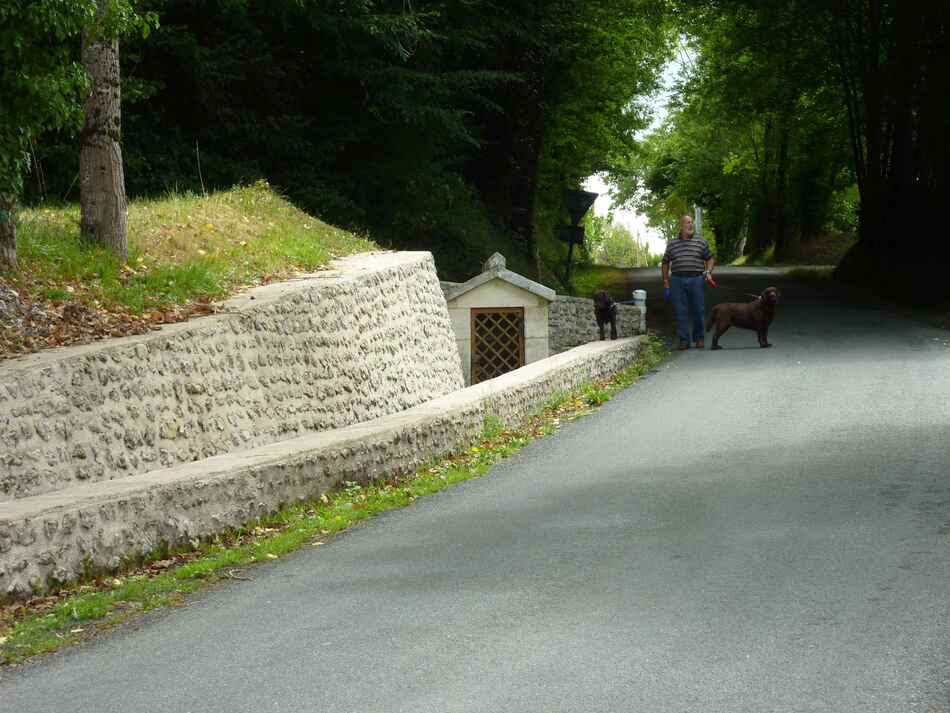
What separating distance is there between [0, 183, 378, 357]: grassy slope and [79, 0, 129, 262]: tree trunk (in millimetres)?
298

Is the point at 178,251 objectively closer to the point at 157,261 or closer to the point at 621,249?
the point at 157,261

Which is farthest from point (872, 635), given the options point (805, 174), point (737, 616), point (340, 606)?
point (805, 174)

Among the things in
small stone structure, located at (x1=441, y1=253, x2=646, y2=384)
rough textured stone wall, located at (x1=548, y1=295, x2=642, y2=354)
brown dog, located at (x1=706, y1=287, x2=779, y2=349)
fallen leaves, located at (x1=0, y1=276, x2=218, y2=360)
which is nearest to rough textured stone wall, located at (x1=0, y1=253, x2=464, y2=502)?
fallen leaves, located at (x1=0, y1=276, x2=218, y2=360)

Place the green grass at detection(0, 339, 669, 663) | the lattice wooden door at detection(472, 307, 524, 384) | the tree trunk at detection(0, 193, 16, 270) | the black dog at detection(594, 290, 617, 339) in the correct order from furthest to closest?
the lattice wooden door at detection(472, 307, 524, 384)
the black dog at detection(594, 290, 617, 339)
the tree trunk at detection(0, 193, 16, 270)
the green grass at detection(0, 339, 669, 663)

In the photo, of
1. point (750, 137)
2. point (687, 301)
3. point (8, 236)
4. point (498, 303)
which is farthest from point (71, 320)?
point (750, 137)

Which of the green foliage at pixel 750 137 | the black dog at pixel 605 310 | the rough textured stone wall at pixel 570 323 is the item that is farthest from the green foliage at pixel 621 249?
the black dog at pixel 605 310

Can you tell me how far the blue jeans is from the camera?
63.8 feet

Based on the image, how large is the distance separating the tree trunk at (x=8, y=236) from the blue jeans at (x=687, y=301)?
11255 mm

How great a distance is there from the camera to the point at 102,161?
13.5 m

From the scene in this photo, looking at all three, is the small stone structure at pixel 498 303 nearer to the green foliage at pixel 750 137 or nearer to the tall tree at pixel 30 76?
the tall tree at pixel 30 76

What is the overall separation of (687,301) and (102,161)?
10.4 meters

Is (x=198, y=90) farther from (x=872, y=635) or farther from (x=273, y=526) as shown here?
(x=872, y=635)

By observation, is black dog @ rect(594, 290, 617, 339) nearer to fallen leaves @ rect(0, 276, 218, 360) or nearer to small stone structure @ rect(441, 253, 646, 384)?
small stone structure @ rect(441, 253, 646, 384)

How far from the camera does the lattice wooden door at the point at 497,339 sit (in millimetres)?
23359
